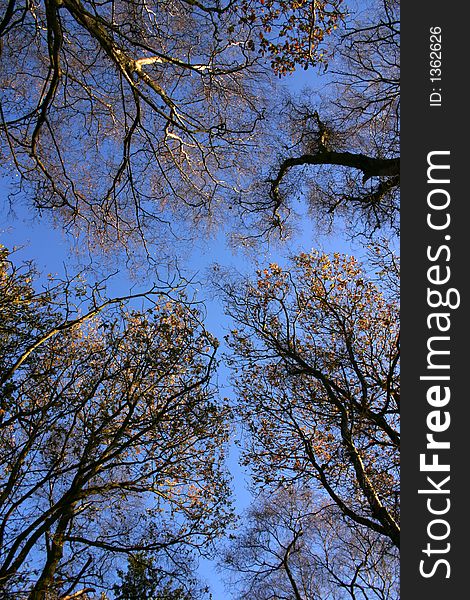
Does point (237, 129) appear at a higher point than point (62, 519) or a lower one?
higher

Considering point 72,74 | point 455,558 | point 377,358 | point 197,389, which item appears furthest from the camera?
point 377,358

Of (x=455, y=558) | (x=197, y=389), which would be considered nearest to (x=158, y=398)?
(x=197, y=389)

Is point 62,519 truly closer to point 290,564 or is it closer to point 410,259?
point 290,564

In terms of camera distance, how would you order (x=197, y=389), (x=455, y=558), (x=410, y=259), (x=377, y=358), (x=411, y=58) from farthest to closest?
(x=377, y=358) → (x=197, y=389) → (x=411, y=58) → (x=410, y=259) → (x=455, y=558)

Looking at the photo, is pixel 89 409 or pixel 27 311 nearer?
pixel 27 311

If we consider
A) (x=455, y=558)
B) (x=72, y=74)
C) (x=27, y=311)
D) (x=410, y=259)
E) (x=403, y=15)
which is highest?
(x=72, y=74)

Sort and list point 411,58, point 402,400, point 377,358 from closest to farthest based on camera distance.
A: point 402,400, point 411,58, point 377,358

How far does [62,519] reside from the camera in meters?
8.64

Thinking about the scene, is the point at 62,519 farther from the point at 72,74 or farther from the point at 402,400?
the point at 72,74

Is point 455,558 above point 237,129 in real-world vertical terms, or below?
below

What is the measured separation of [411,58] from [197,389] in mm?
6053

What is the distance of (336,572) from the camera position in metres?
A: 11.7

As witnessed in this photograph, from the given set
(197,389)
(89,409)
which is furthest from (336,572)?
(89,409)

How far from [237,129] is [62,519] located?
6593mm
